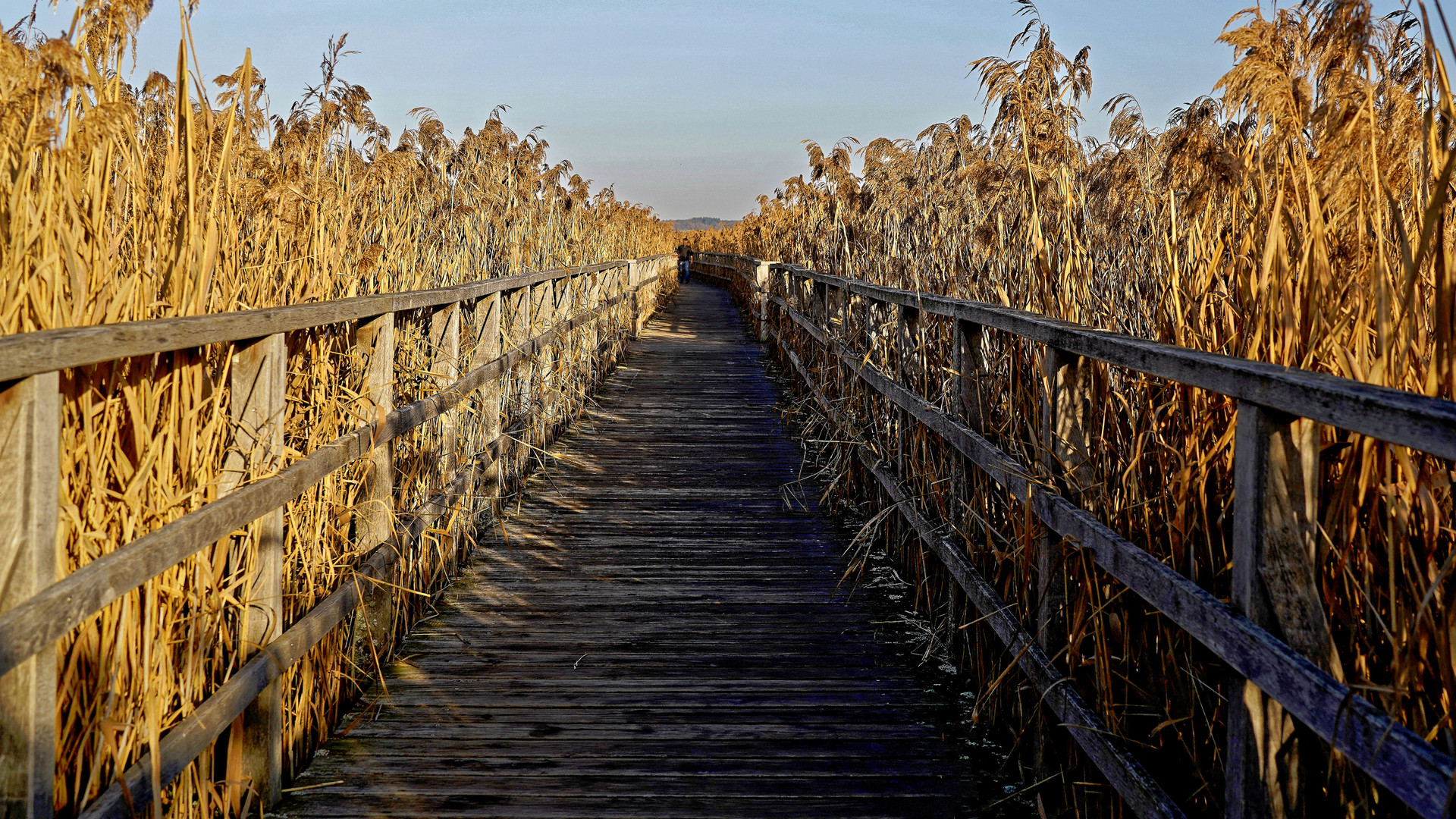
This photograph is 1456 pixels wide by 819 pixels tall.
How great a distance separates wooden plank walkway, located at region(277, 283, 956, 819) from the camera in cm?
280

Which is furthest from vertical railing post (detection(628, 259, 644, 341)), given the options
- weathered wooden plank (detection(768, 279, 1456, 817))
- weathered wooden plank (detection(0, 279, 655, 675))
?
weathered wooden plank (detection(768, 279, 1456, 817))

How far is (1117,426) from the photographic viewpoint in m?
2.50

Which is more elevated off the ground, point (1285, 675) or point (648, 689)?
point (1285, 675)

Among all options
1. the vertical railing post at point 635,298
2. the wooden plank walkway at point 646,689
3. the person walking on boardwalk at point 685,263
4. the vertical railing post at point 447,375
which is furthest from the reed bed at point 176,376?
the person walking on boardwalk at point 685,263

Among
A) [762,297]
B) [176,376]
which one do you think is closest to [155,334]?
[176,376]

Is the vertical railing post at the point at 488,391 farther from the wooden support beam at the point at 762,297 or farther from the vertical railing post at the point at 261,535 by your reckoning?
the wooden support beam at the point at 762,297

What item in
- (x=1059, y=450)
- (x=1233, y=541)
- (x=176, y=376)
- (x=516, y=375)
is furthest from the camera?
(x=516, y=375)

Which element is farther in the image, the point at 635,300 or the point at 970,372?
the point at 635,300

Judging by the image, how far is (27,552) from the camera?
1.61m

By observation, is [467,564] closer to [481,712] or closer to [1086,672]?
[481,712]

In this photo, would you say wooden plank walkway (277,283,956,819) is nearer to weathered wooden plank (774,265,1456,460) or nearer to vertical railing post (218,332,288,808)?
vertical railing post (218,332,288,808)

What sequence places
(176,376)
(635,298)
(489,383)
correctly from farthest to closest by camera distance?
(635,298)
(489,383)
(176,376)

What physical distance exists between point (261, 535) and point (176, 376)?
0.51 metres

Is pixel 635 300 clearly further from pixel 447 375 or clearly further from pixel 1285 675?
pixel 1285 675
